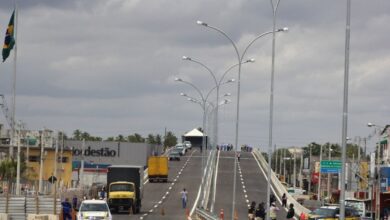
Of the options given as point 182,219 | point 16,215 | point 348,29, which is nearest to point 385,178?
point 182,219

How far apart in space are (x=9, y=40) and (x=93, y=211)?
1231cm

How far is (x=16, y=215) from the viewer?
5744cm

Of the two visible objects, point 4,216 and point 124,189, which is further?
point 124,189

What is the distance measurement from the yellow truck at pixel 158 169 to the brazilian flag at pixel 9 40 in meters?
50.1

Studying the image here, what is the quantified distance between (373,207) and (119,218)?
107 feet

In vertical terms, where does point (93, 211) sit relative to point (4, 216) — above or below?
above

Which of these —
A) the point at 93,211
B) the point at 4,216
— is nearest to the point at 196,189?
the point at 4,216

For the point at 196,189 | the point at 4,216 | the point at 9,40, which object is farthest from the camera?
the point at 196,189

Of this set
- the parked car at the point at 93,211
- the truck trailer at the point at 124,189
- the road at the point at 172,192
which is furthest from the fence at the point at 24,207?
the truck trailer at the point at 124,189

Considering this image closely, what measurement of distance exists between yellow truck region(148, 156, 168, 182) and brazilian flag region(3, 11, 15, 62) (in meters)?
50.1

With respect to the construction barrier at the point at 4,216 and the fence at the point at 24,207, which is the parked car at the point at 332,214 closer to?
the fence at the point at 24,207

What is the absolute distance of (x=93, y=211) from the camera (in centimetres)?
5519

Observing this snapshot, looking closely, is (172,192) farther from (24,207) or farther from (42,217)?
(42,217)

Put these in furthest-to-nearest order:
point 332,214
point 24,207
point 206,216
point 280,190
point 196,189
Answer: point 280,190, point 196,189, point 206,216, point 24,207, point 332,214
